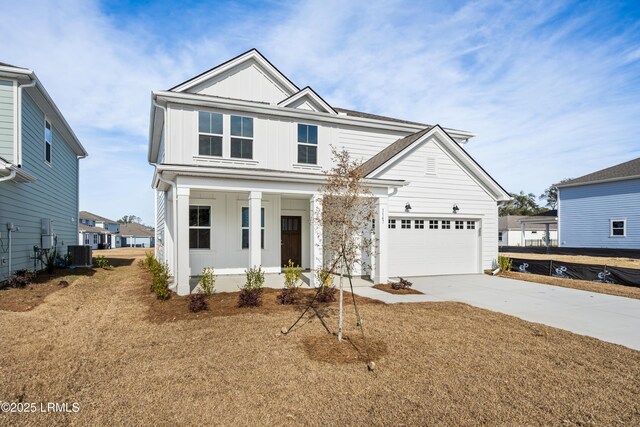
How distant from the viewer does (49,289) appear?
9242 millimetres

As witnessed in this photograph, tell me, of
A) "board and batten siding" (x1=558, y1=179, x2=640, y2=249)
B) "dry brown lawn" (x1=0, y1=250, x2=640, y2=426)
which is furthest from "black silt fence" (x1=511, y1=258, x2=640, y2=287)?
"board and batten siding" (x1=558, y1=179, x2=640, y2=249)

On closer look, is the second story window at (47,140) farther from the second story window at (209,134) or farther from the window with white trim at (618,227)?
the window with white trim at (618,227)

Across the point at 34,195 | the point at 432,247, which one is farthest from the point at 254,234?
the point at 34,195

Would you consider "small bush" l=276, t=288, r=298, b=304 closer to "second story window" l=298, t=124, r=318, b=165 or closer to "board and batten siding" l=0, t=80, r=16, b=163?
"second story window" l=298, t=124, r=318, b=165

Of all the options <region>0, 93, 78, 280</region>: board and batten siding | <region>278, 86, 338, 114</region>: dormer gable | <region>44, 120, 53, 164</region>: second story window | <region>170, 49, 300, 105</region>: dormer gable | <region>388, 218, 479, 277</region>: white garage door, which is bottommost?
<region>388, 218, 479, 277</region>: white garage door

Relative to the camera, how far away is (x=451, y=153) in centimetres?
1354

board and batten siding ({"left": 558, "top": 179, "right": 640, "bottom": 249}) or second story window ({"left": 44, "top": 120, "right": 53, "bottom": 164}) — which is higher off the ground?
second story window ({"left": 44, "top": 120, "right": 53, "bottom": 164})

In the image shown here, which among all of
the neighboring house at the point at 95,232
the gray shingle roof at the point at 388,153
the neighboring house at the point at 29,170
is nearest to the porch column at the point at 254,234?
the gray shingle roof at the point at 388,153

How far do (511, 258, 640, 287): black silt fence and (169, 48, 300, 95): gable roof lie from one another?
12.2m

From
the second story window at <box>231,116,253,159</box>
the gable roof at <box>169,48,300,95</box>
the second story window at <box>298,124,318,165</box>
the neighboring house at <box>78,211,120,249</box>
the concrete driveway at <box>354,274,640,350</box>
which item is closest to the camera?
the concrete driveway at <box>354,274,640,350</box>

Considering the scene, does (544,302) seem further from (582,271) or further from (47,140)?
(47,140)

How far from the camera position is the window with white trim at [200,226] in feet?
39.8

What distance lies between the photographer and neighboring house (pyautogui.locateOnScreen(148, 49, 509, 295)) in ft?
36.3

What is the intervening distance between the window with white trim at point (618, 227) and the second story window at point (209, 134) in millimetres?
27521
